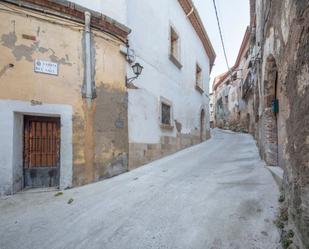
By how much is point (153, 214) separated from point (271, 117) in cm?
308

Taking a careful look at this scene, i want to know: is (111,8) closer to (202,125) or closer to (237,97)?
(202,125)

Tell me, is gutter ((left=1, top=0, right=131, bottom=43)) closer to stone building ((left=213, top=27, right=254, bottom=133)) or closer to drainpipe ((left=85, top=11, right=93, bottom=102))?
drainpipe ((left=85, top=11, right=93, bottom=102))

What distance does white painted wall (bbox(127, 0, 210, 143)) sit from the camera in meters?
6.71

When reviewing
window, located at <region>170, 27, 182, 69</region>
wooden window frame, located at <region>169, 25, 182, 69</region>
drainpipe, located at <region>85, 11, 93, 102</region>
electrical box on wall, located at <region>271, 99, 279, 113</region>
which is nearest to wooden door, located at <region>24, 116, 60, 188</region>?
drainpipe, located at <region>85, 11, 93, 102</region>

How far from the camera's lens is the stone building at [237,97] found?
55.9ft

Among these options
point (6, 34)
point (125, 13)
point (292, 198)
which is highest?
point (125, 13)

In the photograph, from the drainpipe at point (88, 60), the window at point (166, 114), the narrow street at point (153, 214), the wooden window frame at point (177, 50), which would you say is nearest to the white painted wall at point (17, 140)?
the narrow street at point (153, 214)

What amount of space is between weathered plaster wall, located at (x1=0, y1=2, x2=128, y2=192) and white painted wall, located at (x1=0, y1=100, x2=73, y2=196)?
3.9 inches

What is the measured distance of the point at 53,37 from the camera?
204 inches

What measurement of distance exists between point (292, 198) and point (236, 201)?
3.37 feet

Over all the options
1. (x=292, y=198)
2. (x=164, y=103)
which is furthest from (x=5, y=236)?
(x=164, y=103)

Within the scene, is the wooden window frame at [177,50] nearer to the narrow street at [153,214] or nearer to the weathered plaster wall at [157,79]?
the weathered plaster wall at [157,79]

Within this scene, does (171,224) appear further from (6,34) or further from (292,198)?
(6,34)

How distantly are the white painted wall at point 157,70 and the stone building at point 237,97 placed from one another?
581 centimetres
